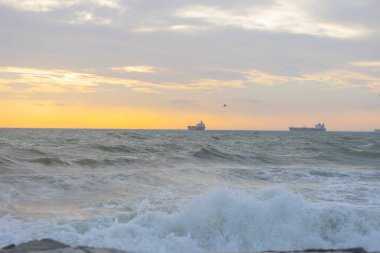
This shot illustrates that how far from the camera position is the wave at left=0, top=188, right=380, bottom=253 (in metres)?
7.26

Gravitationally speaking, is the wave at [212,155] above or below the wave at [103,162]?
above

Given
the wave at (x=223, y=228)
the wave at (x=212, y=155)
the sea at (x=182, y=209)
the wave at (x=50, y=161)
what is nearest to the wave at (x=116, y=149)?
the wave at (x=212, y=155)

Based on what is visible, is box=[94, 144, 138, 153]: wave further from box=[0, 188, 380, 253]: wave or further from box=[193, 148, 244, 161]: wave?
box=[0, 188, 380, 253]: wave

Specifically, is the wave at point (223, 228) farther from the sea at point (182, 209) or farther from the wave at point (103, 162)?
the wave at point (103, 162)

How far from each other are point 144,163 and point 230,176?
172 inches

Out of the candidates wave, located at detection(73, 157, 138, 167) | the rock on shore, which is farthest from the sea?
the rock on shore

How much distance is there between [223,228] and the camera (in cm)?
811

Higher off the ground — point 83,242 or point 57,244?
point 57,244

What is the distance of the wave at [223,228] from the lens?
23.8 feet

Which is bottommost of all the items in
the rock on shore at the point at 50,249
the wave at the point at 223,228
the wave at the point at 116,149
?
the wave at the point at 223,228

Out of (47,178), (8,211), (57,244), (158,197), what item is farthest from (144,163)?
(57,244)

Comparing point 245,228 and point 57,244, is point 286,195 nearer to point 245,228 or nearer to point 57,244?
point 245,228

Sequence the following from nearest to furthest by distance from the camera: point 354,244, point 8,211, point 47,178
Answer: point 354,244
point 8,211
point 47,178

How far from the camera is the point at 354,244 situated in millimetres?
7785
